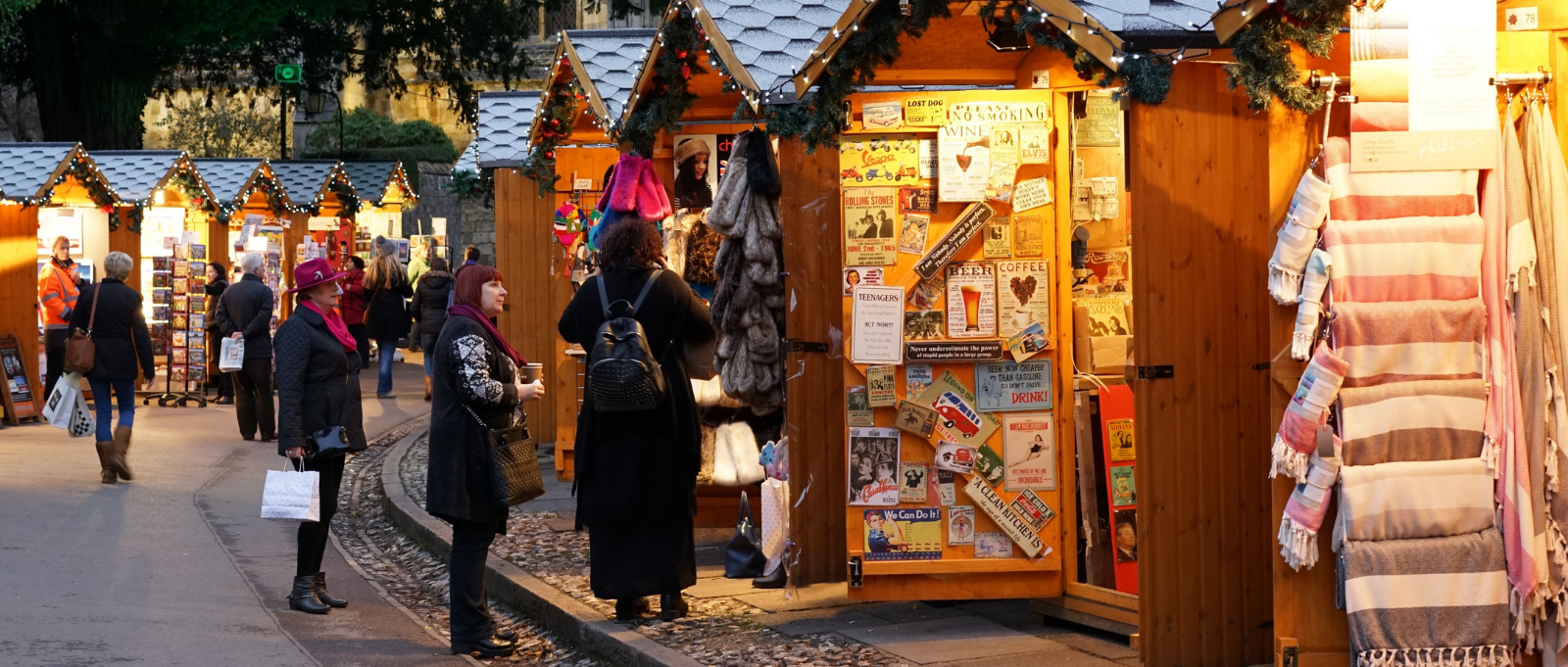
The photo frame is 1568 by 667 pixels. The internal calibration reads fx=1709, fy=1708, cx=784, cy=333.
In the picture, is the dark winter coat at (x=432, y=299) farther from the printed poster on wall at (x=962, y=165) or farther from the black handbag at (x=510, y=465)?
the printed poster on wall at (x=962, y=165)

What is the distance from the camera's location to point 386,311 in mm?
22453

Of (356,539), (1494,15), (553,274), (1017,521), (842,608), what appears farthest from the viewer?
(553,274)

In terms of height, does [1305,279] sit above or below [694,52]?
below

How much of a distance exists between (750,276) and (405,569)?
134 inches

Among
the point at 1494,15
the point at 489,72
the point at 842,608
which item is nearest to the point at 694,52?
the point at 842,608

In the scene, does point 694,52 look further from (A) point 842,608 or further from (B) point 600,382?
(A) point 842,608

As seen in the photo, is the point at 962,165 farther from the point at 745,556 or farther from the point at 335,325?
the point at 335,325

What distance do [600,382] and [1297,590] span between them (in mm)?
3222

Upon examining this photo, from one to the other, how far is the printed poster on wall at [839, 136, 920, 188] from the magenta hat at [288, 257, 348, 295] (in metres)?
2.85

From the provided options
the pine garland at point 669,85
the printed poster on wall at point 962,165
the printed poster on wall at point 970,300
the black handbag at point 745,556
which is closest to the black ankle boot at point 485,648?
the black handbag at point 745,556

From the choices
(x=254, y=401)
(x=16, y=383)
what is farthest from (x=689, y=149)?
(x=16, y=383)

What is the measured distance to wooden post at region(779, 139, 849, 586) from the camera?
803 cm

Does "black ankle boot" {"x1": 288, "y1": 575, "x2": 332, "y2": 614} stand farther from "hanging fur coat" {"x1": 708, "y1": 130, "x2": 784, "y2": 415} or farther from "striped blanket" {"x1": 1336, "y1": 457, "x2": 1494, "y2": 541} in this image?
"striped blanket" {"x1": 1336, "y1": 457, "x2": 1494, "y2": 541}

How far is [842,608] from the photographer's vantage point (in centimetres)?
801
